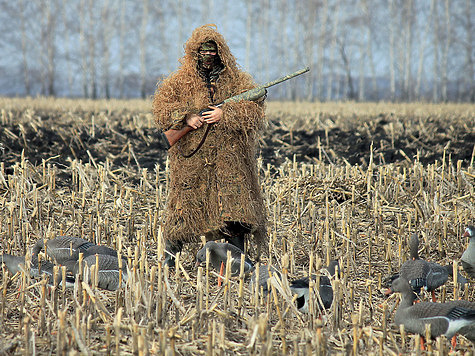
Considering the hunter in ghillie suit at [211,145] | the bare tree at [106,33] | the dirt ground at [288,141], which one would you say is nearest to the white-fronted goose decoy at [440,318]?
the hunter in ghillie suit at [211,145]

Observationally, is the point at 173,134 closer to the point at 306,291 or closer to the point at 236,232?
the point at 236,232

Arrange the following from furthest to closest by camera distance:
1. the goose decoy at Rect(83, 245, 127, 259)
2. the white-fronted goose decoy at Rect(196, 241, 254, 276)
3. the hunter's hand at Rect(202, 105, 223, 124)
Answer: the hunter's hand at Rect(202, 105, 223, 124), the goose decoy at Rect(83, 245, 127, 259), the white-fronted goose decoy at Rect(196, 241, 254, 276)

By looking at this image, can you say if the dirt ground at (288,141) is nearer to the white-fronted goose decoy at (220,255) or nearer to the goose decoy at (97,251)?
the goose decoy at (97,251)

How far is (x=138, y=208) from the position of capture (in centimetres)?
651

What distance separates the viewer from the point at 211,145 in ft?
15.0

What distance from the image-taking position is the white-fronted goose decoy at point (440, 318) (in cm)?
312

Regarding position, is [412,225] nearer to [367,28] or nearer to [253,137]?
[253,137]

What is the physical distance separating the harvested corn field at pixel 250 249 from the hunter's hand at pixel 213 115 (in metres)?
1.16

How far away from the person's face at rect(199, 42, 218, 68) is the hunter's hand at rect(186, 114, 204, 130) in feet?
1.60

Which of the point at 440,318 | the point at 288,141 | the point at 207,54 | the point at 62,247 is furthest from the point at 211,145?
the point at 288,141

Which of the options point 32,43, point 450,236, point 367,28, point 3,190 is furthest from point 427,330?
point 32,43

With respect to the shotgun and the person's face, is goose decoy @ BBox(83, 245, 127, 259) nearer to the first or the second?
the shotgun

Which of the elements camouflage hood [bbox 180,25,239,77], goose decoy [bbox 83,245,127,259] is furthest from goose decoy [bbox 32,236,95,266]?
camouflage hood [bbox 180,25,239,77]

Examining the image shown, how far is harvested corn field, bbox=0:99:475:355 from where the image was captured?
3.15 m
